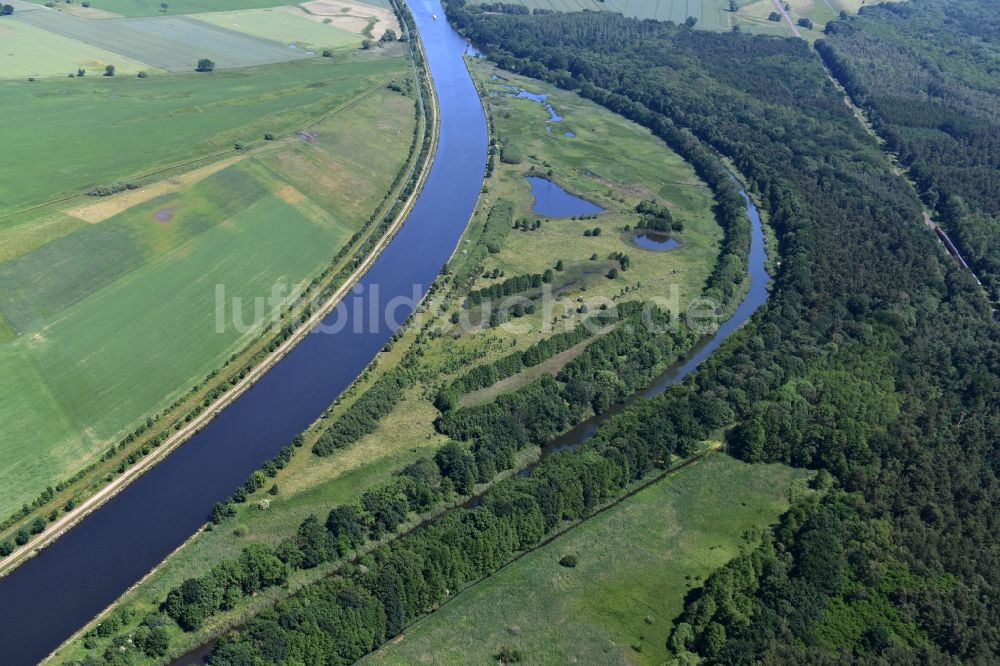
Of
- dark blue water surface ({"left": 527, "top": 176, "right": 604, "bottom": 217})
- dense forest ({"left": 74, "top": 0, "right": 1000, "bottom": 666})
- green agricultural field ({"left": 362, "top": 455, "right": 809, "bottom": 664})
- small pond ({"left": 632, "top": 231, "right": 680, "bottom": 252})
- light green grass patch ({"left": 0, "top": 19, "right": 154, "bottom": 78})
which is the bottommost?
green agricultural field ({"left": 362, "top": 455, "right": 809, "bottom": 664})

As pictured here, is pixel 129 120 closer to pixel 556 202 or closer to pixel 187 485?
pixel 556 202

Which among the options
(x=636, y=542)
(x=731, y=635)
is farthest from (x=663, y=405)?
(x=731, y=635)

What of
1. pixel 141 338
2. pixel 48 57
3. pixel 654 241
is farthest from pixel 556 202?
pixel 48 57

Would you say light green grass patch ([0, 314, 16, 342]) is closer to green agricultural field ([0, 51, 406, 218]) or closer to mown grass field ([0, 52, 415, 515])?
mown grass field ([0, 52, 415, 515])

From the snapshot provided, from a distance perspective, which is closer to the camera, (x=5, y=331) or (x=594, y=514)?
(x=594, y=514)

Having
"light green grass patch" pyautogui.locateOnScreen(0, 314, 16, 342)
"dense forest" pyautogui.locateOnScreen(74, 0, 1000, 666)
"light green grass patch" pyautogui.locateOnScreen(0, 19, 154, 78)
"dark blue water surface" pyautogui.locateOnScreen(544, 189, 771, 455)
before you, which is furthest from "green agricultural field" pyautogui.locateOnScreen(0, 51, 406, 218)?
"dark blue water surface" pyautogui.locateOnScreen(544, 189, 771, 455)

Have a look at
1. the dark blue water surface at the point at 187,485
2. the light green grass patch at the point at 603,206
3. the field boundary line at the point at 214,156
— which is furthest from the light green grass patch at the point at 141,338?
the light green grass patch at the point at 603,206
